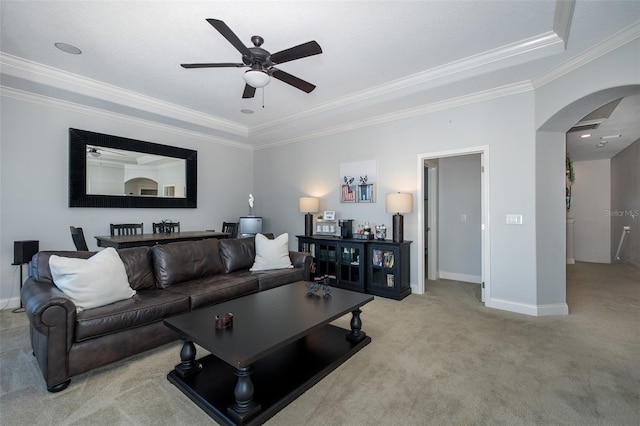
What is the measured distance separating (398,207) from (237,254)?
2363mm

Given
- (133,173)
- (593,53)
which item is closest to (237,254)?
(133,173)

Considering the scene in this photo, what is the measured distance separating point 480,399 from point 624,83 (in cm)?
290

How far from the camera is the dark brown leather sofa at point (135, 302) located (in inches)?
77.0

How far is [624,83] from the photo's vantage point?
2.47m

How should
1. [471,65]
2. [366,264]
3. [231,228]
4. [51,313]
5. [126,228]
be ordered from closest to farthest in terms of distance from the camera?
[51,313] → [471,65] → [366,264] → [126,228] → [231,228]

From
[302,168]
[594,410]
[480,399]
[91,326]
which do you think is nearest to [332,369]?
[480,399]

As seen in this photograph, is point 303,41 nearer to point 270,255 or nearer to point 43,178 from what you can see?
point 270,255

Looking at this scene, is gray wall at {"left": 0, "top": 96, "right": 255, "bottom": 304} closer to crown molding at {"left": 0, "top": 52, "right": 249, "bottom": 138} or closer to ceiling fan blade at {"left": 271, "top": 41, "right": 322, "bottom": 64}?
crown molding at {"left": 0, "top": 52, "right": 249, "bottom": 138}

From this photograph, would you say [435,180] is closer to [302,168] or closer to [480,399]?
[302,168]

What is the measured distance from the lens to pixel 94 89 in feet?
12.5

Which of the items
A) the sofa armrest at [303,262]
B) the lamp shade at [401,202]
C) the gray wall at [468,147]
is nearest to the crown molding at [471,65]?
the gray wall at [468,147]

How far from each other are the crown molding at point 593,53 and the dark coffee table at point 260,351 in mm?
3126

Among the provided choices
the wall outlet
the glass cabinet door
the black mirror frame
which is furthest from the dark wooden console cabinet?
the black mirror frame

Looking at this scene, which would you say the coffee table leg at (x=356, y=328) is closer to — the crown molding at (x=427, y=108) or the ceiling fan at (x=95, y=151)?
the crown molding at (x=427, y=108)
